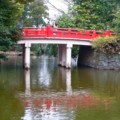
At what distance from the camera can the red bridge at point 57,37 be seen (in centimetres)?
3007

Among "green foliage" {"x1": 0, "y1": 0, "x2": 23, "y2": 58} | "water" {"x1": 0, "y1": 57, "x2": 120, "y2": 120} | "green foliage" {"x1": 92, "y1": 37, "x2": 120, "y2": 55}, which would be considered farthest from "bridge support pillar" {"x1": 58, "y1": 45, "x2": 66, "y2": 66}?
"green foliage" {"x1": 0, "y1": 0, "x2": 23, "y2": 58}

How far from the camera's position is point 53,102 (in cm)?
1580

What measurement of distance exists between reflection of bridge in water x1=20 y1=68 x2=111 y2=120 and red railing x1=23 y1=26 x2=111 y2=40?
1047 cm

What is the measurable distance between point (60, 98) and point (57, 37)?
14.2 metres

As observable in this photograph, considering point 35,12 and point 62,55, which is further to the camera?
point 35,12

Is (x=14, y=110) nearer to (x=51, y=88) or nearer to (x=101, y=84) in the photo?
(x=51, y=88)

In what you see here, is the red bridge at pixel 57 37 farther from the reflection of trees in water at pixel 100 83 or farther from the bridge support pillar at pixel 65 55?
the reflection of trees in water at pixel 100 83

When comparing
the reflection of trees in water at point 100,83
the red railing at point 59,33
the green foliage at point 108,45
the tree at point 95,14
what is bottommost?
the reflection of trees in water at point 100,83

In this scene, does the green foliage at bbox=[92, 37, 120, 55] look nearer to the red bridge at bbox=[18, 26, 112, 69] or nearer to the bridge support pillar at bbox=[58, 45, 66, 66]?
the red bridge at bbox=[18, 26, 112, 69]

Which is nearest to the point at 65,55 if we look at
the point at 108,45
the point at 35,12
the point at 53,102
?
the point at 108,45

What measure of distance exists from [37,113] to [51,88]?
Answer: 257 inches

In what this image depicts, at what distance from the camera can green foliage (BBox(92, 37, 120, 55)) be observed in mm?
30109

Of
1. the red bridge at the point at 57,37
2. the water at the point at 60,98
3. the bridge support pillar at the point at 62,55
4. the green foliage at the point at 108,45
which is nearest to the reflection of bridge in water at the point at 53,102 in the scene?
the water at the point at 60,98

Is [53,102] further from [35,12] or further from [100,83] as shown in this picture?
[35,12]
